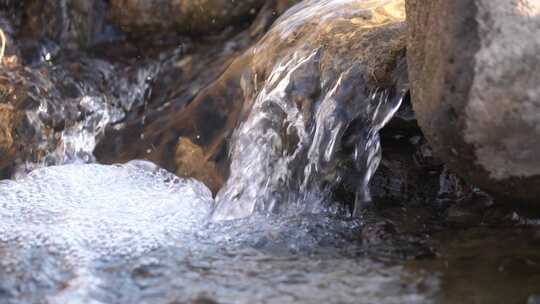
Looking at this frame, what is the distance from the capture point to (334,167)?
334cm

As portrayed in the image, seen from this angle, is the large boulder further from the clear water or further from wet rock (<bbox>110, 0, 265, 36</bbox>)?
wet rock (<bbox>110, 0, 265, 36</bbox>)

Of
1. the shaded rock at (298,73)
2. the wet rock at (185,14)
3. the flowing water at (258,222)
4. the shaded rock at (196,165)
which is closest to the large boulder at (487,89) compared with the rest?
the flowing water at (258,222)

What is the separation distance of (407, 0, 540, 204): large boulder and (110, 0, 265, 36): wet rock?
93.4 inches

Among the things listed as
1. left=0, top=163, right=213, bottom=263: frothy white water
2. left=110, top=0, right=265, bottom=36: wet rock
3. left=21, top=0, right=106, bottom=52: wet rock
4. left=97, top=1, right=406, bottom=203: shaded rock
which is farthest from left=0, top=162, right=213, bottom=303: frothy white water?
left=21, top=0, right=106, bottom=52: wet rock

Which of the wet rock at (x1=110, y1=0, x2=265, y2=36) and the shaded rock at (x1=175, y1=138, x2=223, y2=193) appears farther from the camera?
the wet rock at (x1=110, y1=0, x2=265, y2=36)

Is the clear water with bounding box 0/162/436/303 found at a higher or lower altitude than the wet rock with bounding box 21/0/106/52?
lower

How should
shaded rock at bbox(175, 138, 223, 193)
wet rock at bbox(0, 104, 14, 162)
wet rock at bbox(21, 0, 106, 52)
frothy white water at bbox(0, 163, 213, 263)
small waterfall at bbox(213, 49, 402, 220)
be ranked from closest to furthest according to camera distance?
frothy white water at bbox(0, 163, 213, 263) < small waterfall at bbox(213, 49, 402, 220) < shaded rock at bbox(175, 138, 223, 193) < wet rock at bbox(0, 104, 14, 162) < wet rock at bbox(21, 0, 106, 52)

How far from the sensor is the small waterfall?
330 centimetres

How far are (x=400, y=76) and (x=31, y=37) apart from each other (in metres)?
2.96

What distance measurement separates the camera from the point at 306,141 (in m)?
3.42

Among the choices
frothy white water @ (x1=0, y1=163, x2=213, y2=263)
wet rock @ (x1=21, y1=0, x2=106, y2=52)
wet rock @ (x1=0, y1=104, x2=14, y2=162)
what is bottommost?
frothy white water @ (x1=0, y1=163, x2=213, y2=263)

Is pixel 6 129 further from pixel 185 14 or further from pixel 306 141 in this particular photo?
pixel 306 141

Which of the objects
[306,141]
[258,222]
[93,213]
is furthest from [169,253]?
[306,141]

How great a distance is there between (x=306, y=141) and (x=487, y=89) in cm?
108
